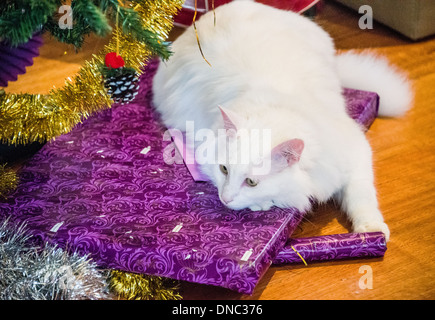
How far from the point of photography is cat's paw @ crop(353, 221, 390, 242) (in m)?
1.48

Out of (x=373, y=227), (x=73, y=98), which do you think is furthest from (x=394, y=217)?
(x=73, y=98)

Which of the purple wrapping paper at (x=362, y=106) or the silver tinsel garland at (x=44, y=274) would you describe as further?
the purple wrapping paper at (x=362, y=106)

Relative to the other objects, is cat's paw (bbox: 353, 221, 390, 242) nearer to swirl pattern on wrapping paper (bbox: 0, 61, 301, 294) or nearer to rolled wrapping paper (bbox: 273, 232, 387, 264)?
rolled wrapping paper (bbox: 273, 232, 387, 264)

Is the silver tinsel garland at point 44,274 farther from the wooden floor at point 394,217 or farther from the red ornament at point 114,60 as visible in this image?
the red ornament at point 114,60

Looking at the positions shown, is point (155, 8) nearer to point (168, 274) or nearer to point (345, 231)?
point (168, 274)

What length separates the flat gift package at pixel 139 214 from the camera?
1.33 meters

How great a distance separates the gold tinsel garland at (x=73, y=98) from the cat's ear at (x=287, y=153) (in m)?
0.42

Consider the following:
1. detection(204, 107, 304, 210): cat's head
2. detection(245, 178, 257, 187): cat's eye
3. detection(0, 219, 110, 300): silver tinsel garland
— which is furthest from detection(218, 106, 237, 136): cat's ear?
detection(0, 219, 110, 300): silver tinsel garland

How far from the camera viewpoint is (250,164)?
1.34m

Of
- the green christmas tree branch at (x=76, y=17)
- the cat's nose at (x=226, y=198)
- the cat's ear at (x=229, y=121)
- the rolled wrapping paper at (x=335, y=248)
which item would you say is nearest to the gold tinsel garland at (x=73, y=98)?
the green christmas tree branch at (x=76, y=17)

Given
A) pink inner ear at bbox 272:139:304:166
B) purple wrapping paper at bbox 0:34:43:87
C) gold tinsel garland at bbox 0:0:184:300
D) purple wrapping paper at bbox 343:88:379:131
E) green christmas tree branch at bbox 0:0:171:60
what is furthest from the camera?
purple wrapping paper at bbox 343:88:379:131

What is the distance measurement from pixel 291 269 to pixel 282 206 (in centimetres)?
17

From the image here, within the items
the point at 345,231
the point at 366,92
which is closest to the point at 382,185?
the point at 345,231

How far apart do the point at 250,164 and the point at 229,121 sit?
4.7 inches
